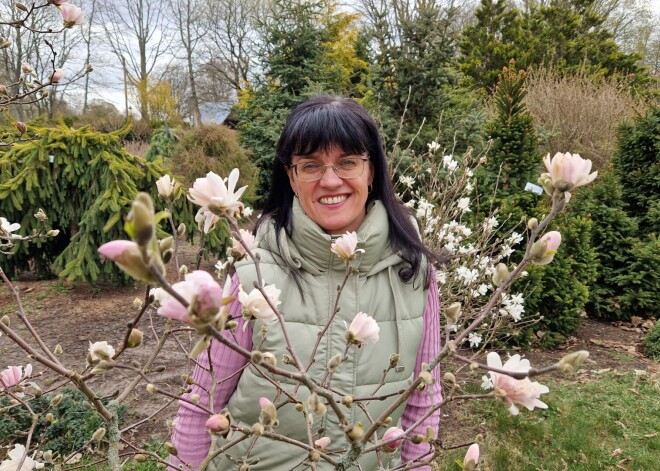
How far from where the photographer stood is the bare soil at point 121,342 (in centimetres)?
312

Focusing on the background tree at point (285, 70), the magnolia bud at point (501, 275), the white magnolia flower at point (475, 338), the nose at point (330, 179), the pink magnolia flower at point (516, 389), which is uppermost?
the background tree at point (285, 70)

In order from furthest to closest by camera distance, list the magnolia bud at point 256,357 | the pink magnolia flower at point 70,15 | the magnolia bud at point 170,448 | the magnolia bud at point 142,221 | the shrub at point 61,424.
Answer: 1. the shrub at point 61,424
2. the pink magnolia flower at point 70,15
3. the magnolia bud at point 170,448
4. the magnolia bud at point 256,357
5. the magnolia bud at point 142,221

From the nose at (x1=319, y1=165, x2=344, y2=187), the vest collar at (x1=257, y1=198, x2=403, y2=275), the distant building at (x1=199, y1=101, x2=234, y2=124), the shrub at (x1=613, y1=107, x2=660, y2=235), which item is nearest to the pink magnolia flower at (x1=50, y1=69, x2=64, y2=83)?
the vest collar at (x1=257, y1=198, x2=403, y2=275)

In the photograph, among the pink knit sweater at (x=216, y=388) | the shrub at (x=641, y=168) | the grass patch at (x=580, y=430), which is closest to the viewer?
the pink knit sweater at (x=216, y=388)

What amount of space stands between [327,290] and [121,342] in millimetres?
3158

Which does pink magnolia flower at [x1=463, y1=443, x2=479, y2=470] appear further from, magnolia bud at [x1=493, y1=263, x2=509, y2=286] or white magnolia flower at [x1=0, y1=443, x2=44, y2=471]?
white magnolia flower at [x1=0, y1=443, x2=44, y2=471]

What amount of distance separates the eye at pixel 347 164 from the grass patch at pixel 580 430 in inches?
76.2

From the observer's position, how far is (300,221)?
1345 millimetres

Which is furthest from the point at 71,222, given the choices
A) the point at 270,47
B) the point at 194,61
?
the point at 194,61

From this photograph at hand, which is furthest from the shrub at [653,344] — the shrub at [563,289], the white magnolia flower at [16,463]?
the white magnolia flower at [16,463]

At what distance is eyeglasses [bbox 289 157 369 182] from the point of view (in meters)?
1.30

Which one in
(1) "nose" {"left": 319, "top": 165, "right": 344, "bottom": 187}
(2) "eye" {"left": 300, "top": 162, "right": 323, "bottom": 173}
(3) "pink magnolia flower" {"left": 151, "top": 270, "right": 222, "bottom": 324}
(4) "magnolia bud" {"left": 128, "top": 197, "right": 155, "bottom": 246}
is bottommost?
(3) "pink magnolia flower" {"left": 151, "top": 270, "right": 222, "bottom": 324}

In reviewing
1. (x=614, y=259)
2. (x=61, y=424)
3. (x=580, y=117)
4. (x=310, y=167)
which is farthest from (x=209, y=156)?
(x=310, y=167)

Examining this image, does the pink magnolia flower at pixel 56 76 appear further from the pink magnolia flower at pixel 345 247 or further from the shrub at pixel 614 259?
the shrub at pixel 614 259
